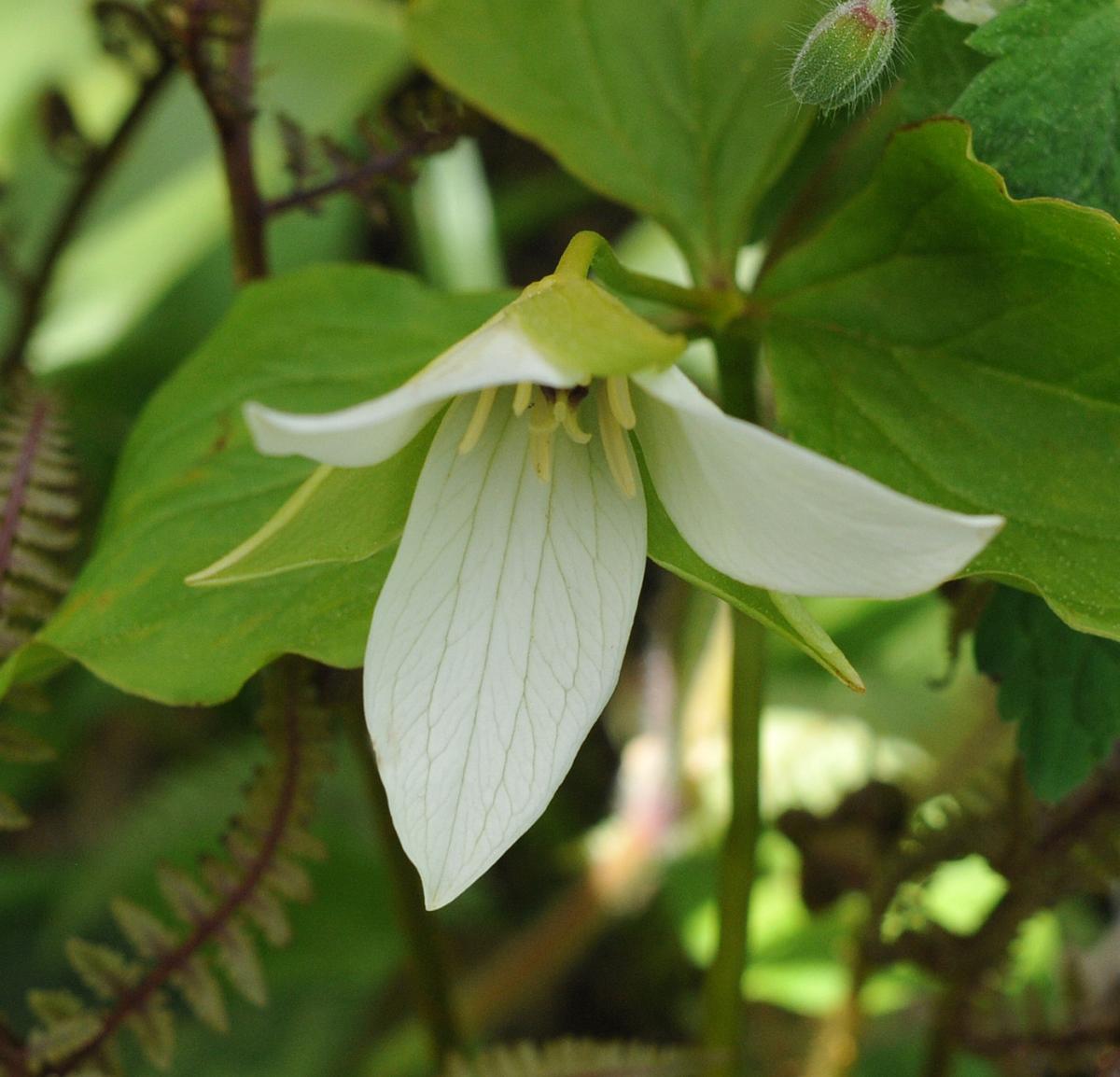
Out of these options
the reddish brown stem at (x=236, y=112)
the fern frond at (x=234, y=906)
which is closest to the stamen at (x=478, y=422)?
the fern frond at (x=234, y=906)

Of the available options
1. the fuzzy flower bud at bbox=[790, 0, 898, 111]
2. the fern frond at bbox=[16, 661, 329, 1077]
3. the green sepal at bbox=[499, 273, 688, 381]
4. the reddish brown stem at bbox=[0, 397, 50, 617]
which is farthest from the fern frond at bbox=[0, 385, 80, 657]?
the fuzzy flower bud at bbox=[790, 0, 898, 111]

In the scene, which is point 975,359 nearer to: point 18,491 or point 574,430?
point 574,430

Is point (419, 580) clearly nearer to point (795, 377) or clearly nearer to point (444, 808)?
point (444, 808)

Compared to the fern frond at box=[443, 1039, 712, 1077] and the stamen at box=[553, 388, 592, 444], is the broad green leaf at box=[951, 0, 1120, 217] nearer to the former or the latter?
the stamen at box=[553, 388, 592, 444]

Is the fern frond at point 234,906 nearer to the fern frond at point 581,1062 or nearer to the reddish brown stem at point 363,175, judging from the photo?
the fern frond at point 581,1062

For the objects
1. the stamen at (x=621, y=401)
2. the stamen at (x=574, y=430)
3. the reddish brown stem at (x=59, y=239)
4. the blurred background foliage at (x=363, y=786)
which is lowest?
the blurred background foliage at (x=363, y=786)

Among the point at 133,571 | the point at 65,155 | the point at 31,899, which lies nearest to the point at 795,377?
the point at 133,571
